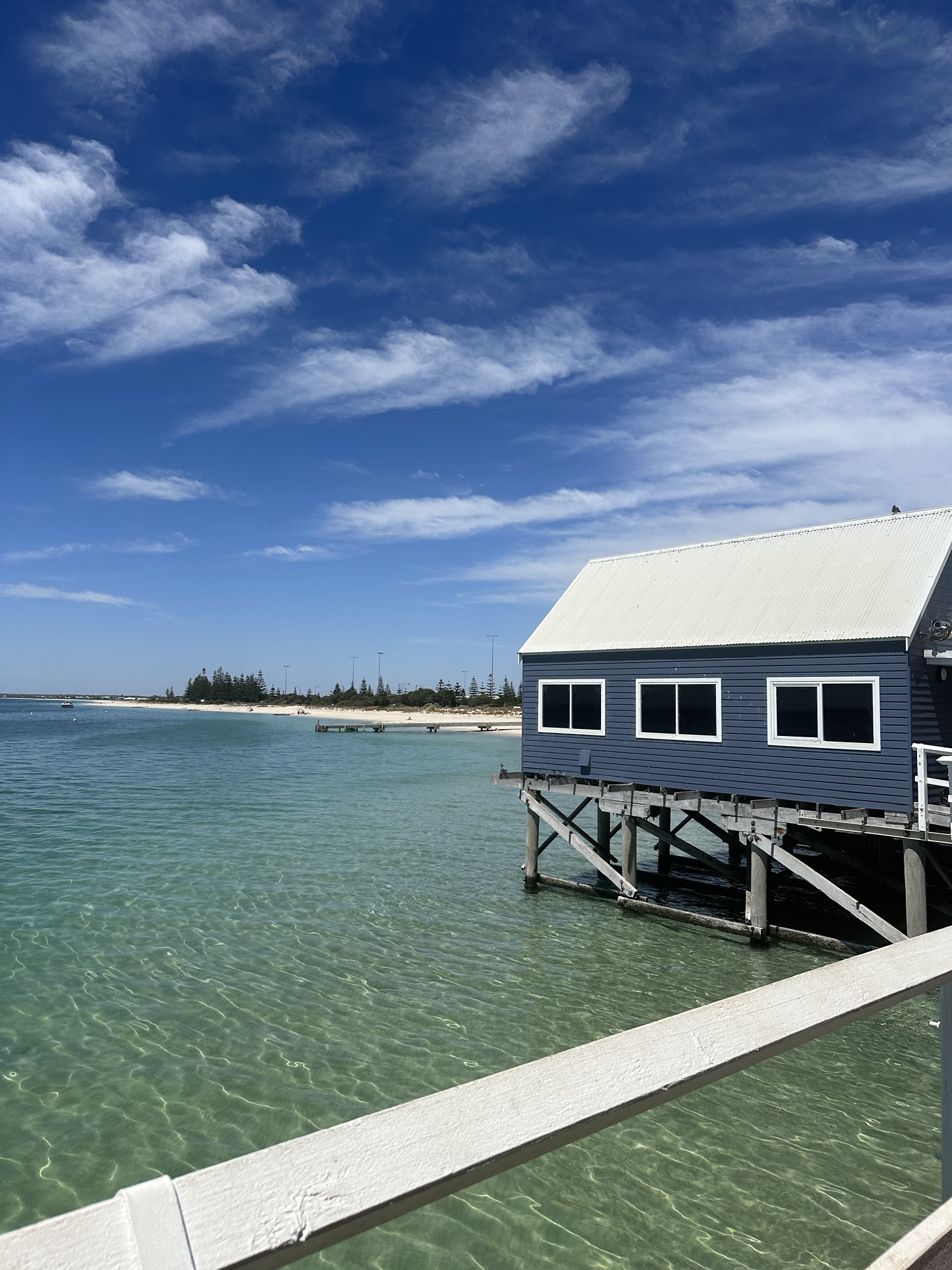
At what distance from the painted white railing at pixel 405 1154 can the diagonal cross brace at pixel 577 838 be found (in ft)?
52.4

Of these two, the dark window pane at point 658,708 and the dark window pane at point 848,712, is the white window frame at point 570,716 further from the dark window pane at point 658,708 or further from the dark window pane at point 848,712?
the dark window pane at point 848,712

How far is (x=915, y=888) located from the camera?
13.0 metres

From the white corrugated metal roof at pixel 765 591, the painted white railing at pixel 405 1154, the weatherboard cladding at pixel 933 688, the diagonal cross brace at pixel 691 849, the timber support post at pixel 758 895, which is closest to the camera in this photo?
the painted white railing at pixel 405 1154

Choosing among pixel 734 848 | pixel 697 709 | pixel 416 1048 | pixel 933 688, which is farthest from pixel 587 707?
pixel 416 1048

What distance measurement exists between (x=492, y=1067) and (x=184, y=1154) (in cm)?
344

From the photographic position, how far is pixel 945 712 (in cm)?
1434

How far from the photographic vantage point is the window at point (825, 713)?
14031 mm

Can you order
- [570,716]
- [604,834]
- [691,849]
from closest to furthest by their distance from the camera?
[691,849], [570,716], [604,834]

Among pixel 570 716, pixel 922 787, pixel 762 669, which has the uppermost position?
pixel 762 669

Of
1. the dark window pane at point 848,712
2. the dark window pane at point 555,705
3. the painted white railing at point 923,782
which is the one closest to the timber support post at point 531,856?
the dark window pane at point 555,705

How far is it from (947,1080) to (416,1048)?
9.39 metres

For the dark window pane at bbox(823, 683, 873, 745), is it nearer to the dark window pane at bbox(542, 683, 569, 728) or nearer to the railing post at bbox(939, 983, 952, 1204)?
the dark window pane at bbox(542, 683, 569, 728)

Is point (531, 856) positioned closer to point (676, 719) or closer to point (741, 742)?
point (676, 719)

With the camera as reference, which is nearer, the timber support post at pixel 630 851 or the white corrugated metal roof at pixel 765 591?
the white corrugated metal roof at pixel 765 591
